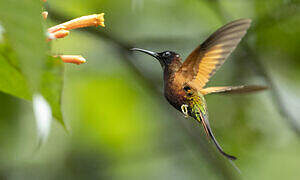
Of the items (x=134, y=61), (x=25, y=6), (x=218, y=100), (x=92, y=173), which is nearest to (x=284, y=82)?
(x=218, y=100)

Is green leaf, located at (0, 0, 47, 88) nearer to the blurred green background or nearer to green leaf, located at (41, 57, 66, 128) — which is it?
green leaf, located at (41, 57, 66, 128)

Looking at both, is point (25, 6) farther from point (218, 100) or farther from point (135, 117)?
point (135, 117)

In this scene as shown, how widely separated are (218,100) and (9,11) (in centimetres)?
289

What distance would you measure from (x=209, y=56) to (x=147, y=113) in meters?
2.78

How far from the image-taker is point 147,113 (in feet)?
13.0

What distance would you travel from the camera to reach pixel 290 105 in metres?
2.77

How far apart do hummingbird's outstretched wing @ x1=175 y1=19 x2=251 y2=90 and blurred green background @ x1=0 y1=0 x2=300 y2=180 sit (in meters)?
1.44

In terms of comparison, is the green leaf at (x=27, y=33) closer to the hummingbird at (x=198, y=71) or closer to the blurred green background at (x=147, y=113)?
the hummingbird at (x=198, y=71)

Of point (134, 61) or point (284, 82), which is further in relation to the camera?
point (284, 82)

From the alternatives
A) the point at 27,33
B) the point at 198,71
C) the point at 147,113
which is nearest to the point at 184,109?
the point at 198,71

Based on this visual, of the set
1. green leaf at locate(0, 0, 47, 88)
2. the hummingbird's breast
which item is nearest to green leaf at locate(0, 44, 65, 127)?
green leaf at locate(0, 0, 47, 88)

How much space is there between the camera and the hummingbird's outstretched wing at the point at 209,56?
1.07m

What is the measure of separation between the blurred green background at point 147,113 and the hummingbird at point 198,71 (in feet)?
4.73

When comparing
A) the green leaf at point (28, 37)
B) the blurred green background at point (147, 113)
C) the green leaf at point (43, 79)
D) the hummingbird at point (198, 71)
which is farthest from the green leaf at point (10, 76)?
the blurred green background at point (147, 113)
